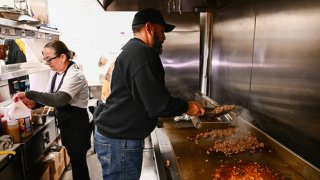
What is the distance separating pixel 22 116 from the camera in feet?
6.80

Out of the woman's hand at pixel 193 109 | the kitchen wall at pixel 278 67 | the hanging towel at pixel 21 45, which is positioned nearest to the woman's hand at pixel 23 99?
the hanging towel at pixel 21 45

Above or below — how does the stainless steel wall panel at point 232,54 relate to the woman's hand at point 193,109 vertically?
above

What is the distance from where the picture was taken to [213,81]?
3012 mm

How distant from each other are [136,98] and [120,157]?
428 millimetres

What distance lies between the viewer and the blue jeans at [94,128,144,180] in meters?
1.58

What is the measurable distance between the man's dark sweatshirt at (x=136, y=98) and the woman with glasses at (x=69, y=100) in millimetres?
687

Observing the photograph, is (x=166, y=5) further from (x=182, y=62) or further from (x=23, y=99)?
(x=23, y=99)

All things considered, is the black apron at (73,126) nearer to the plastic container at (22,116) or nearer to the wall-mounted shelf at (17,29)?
the plastic container at (22,116)

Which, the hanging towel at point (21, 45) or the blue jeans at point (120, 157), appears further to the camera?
the hanging towel at point (21, 45)

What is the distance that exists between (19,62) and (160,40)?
2232mm

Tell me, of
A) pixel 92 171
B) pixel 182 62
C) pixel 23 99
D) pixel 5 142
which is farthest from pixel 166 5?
pixel 92 171

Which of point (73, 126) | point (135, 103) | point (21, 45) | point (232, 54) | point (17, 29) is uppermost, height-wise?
Result: point (17, 29)

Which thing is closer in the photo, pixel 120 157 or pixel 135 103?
pixel 135 103

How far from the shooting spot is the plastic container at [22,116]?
2.04m
